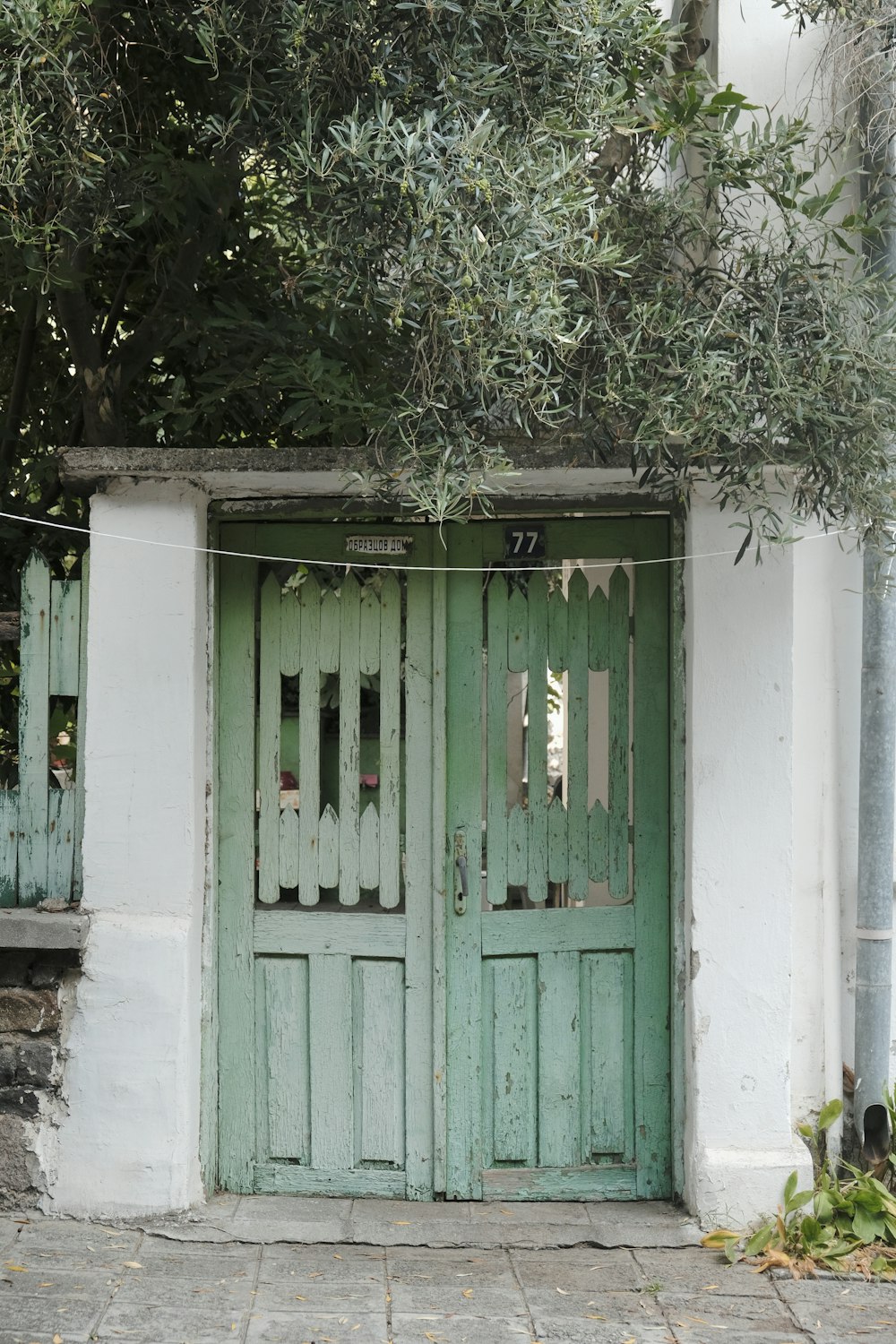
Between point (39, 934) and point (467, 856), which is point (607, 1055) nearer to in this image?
point (467, 856)

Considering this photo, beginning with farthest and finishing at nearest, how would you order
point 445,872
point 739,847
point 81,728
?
1. point 445,872
2. point 81,728
3. point 739,847

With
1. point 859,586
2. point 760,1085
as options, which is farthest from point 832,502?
point 760,1085

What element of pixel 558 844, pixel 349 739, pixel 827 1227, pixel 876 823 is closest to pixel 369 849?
pixel 349 739

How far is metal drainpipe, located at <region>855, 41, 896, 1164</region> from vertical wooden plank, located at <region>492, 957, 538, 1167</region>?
107 cm

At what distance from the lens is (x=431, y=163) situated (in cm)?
299

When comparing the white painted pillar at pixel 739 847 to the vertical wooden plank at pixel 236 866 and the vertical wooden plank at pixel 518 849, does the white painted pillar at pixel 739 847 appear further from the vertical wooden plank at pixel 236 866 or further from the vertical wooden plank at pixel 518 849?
the vertical wooden plank at pixel 236 866

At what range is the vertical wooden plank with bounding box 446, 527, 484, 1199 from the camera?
4.04 meters

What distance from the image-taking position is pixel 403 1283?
3.49 m

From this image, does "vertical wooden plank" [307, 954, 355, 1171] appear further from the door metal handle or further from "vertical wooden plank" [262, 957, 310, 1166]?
Answer: the door metal handle

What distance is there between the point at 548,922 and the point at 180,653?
153 centimetres

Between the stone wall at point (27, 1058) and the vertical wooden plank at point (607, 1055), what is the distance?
5.65 ft

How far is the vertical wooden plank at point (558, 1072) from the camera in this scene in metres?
4.04

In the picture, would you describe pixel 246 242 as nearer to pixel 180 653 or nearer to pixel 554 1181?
pixel 180 653

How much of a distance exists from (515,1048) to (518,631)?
143 cm
